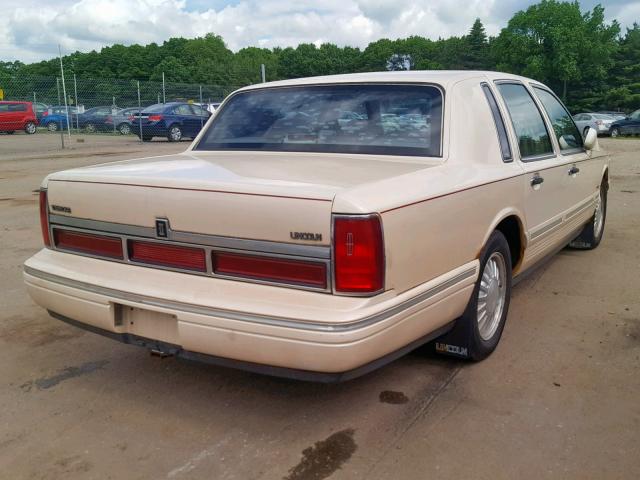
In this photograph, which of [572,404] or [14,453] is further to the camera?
[572,404]

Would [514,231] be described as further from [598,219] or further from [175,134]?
[175,134]

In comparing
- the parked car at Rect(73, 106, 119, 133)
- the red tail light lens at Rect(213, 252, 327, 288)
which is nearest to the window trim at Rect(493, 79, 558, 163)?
the red tail light lens at Rect(213, 252, 327, 288)

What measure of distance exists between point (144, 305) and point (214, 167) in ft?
2.66

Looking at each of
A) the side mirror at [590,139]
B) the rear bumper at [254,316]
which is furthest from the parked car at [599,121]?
the rear bumper at [254,316]

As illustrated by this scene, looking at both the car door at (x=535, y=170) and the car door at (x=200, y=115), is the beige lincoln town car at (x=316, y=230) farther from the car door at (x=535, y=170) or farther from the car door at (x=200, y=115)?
the car door at (x=200, y=115)

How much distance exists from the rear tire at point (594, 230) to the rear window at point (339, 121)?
10.7 ft

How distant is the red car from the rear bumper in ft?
91.7

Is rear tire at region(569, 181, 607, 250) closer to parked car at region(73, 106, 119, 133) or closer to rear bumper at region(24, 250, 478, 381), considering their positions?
rear bumper at region(24, 250, 478, 381)

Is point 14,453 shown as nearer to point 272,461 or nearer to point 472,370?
point 272,461

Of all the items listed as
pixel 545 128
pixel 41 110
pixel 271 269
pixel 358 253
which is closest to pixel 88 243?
pixel 271 269

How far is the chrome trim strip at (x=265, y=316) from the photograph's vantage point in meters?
2.50

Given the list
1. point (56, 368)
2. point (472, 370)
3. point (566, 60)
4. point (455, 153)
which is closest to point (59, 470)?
point (56, 368)

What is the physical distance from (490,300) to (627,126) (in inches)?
1150

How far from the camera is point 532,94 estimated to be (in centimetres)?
461
